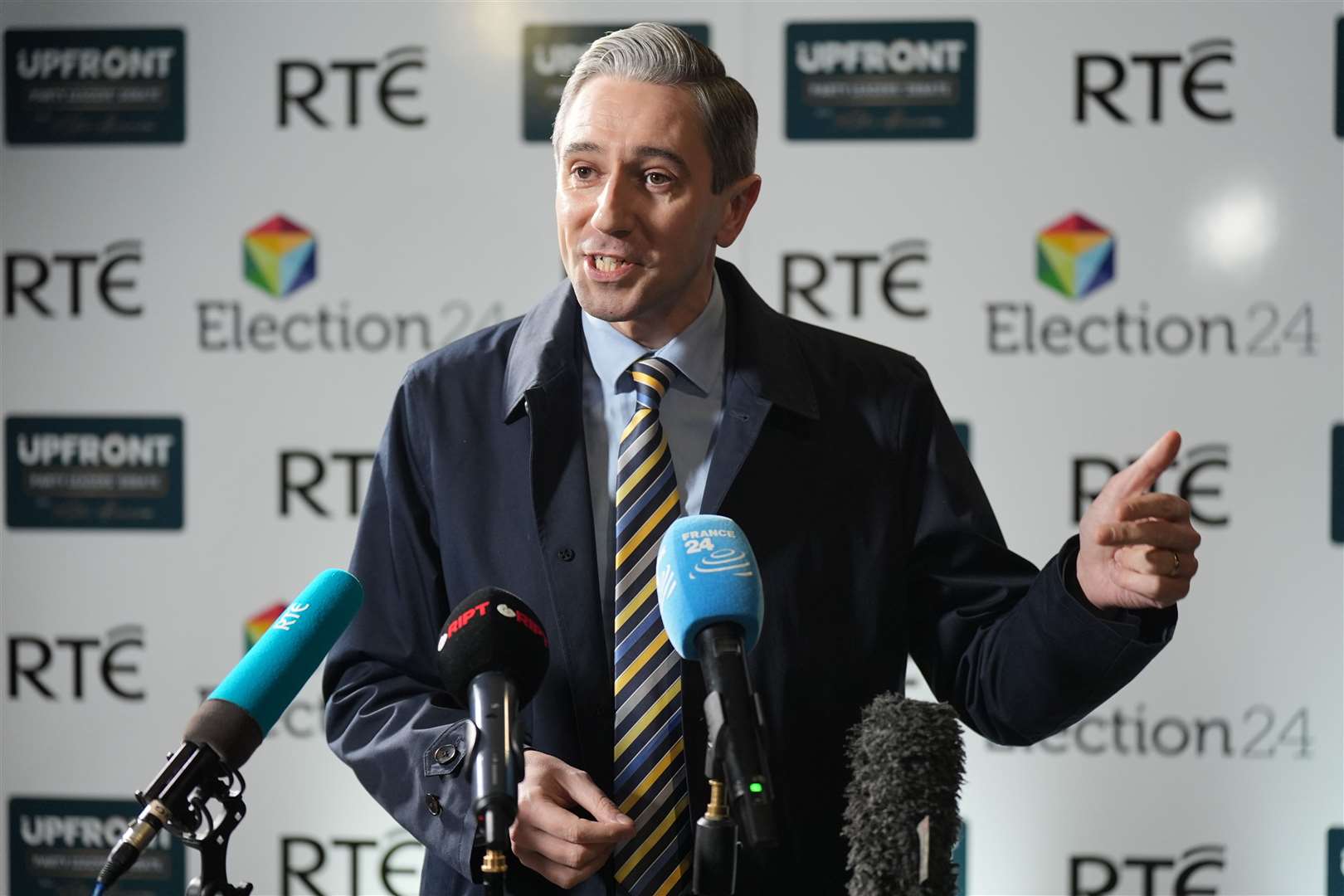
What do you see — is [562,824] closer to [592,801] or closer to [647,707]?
[592,801]

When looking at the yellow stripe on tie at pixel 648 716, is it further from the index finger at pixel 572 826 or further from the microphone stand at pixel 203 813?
the microphone stand at pixel 203 813

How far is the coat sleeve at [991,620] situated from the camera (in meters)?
1.28

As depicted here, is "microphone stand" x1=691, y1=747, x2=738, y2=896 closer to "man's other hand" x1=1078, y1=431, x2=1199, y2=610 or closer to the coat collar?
"man's other hand" x1=1078, y1=431, x2=1199, y2=610

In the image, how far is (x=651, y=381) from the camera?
4.83 ft

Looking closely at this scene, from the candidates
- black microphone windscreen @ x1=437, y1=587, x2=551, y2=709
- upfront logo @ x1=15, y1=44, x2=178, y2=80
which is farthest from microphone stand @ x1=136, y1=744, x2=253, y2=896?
upfront logo @ x1=15, y1=44, x2=178, y2=80

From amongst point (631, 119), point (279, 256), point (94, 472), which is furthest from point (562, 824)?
point (94, 472)

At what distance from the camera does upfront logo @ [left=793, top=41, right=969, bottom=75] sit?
2.87m

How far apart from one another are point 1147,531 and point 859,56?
195 centimetres

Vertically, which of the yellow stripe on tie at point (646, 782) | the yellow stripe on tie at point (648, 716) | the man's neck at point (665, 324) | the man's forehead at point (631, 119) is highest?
the man's forehead at point (631, 119)

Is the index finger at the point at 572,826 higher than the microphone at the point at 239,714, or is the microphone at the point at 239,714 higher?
the microphone at the point at 239,714

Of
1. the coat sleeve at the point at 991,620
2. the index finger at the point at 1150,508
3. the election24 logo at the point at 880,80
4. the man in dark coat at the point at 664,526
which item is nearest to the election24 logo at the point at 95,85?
A: the election24 logo at the point at 880,80

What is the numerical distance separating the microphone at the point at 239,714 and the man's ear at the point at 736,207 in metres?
0.64

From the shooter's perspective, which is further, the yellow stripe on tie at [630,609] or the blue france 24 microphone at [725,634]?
the yellow stripe on tie at [630,609]

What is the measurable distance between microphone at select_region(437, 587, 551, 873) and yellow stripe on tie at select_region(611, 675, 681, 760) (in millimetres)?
396
